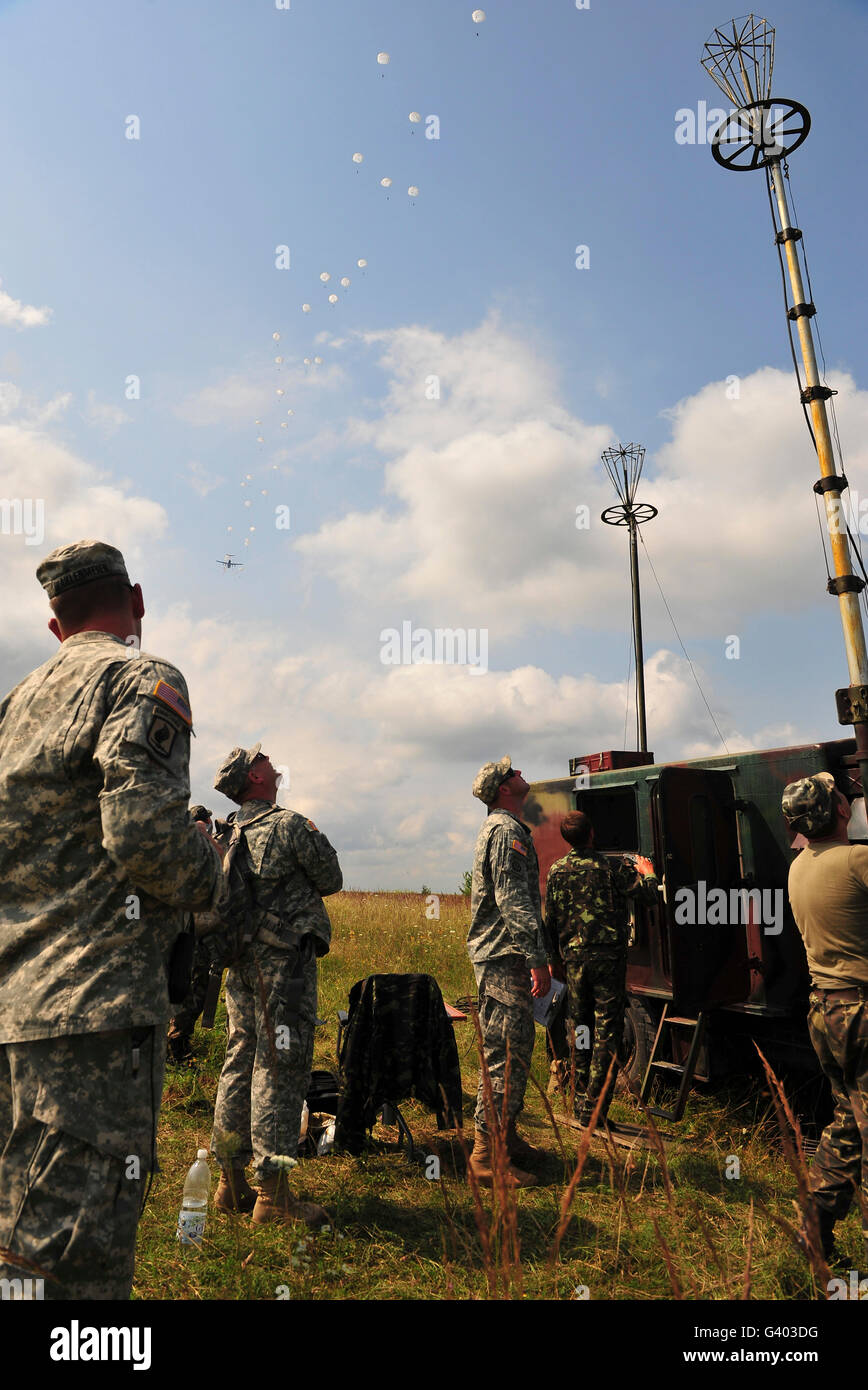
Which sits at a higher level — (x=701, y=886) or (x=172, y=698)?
(x=172, y=698)

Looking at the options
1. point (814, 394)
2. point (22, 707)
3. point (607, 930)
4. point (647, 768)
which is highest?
point (814, 394)

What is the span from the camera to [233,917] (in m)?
4.23

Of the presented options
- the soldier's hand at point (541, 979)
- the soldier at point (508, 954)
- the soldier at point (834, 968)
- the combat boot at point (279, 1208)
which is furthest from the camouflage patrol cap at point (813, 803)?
the combat boot at point (279, 1208)

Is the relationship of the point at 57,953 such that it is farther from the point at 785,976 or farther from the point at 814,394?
the point at 814,394

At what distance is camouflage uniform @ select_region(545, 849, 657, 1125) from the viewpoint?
6078mm

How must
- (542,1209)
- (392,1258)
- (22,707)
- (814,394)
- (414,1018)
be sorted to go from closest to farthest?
(22,707) < (392,1258) < (542,1209) < (414,1018) < (814,394)

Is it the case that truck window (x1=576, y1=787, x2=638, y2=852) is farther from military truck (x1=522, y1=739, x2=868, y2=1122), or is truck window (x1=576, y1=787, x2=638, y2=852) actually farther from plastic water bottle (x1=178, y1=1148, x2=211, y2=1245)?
plastic water bottle (x1=178, y1=1148, x2=211, y2=1245)

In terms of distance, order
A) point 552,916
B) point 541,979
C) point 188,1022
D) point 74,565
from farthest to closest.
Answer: point 188,1022
point 552,916
point 541,979
point 74,565

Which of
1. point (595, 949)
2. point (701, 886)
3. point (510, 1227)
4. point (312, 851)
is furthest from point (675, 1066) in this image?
point (510, 1227)

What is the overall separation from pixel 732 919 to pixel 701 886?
0.33 meters

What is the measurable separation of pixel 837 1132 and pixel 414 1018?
2.76 m

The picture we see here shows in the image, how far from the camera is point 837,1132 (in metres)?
3.55

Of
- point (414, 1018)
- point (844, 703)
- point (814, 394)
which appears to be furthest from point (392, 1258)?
point (814, 394)

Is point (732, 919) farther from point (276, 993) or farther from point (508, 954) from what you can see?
point (276, 993)
